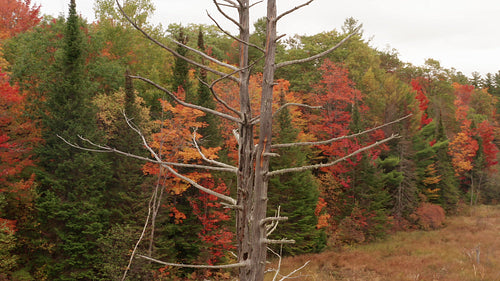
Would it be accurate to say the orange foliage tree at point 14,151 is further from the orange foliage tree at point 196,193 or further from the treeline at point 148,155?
the orange foliage tree at point 196,193

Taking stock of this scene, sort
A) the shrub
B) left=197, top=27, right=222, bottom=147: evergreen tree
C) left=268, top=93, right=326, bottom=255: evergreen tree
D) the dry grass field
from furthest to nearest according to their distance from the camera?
1. the shrub
2. left=268, top=93, right=326, bottom=255: evergreen tree
3. left=197, top=27, right=222, bottom=147: evergreen tree
4. the dry grass field

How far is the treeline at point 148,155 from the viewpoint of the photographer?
19484 mm

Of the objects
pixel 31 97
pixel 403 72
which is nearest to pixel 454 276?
pixel 31 97

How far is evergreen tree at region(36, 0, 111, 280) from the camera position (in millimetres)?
19500

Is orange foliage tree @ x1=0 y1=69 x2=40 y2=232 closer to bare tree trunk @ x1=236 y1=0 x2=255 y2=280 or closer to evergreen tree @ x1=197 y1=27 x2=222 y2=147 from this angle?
evergreen tree @ x1=197 y1=27 x2=222 y2=147

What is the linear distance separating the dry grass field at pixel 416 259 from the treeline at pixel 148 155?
157 cm

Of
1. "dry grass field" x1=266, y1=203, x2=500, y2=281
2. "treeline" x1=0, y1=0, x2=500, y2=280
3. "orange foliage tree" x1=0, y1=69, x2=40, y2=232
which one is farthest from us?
"dry grass field" x1=266, y1=203, x2=500, y2=281

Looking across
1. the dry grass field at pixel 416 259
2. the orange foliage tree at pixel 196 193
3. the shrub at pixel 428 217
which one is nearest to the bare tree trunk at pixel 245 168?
the orange foliage tree at pixel 196 193

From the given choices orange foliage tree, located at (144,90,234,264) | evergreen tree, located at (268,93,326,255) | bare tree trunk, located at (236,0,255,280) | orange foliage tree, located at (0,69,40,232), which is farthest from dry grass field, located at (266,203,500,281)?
bare tree trunk, located at (236,0,255,280)

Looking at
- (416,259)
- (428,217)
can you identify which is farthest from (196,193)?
(428,217)

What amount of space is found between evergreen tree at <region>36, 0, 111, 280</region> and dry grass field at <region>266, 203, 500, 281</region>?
11.1 meters

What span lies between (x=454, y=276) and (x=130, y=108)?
71.0ft

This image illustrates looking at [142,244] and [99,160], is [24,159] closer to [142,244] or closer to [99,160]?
[99,160]

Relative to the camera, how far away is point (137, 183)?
2119 cm
